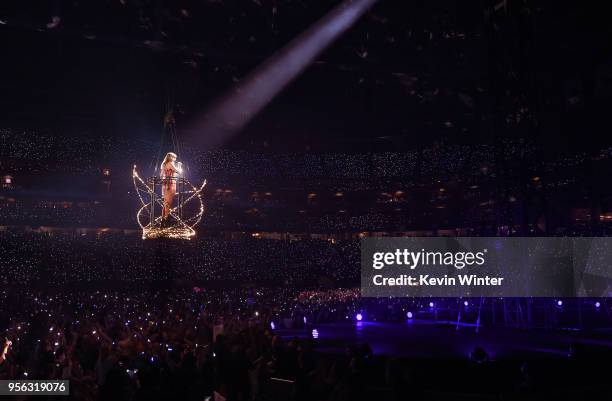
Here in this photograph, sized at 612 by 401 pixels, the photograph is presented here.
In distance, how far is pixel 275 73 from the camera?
1480cm

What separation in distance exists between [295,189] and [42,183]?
14.4 m

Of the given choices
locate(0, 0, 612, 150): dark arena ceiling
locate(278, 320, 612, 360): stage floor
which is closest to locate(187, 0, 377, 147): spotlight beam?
locate(0, 0, 612, 150): dark arena ceiling

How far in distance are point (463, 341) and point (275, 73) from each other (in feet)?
28.9

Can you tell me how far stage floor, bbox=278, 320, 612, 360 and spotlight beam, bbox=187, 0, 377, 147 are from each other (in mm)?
6800

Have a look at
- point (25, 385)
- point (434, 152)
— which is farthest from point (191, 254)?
point (25, 385)

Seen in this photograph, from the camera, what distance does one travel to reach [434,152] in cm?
2853

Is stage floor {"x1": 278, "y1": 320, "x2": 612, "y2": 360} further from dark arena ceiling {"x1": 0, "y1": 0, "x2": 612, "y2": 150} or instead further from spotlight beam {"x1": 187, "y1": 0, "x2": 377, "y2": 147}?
spotlight beam {"x1": 187, "y1": 0, "x2": 377, "y2": 147}

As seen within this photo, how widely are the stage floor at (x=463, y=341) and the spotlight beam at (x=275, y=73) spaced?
6800 millimetres

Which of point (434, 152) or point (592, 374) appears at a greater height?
point (434, 152)

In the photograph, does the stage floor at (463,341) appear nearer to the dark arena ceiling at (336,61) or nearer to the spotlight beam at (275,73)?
the dark arena ceiling at (336,61)

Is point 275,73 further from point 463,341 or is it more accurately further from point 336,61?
point 463,341

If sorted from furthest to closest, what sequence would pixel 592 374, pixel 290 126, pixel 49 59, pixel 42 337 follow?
pixel 290 126 → pixel 49 59 → pixel 42 337 → pixel 592 374

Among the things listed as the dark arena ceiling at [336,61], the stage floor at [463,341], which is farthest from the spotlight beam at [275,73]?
the stage floor at [463,341]

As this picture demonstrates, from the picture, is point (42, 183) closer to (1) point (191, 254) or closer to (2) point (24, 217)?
(2) point (24, 217)
